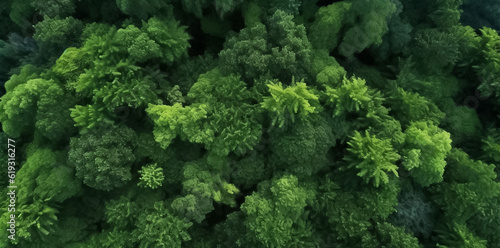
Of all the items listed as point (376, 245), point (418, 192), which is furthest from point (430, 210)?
point (376, 245)

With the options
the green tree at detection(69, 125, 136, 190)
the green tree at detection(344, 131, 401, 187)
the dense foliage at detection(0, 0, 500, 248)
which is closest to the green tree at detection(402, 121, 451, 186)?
the dense foliage at detection(0, 0, 500, 248)

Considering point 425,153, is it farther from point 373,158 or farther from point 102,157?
point 102,157

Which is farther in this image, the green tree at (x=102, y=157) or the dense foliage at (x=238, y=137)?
the dense foliage at (x=238, y=137)

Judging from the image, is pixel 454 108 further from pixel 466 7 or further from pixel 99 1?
pixel 99 1

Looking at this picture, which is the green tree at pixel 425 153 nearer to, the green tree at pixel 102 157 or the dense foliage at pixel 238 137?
the dense foliage at pixel 238 137

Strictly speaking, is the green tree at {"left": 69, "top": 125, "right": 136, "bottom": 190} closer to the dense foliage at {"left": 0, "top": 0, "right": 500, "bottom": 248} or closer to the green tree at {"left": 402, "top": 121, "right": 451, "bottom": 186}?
the dense foliage at {"left": 0, "top": 0, "right": 500, "bottom": 248}

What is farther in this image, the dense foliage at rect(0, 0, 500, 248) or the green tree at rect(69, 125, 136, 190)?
the dense foliage at rect(0, 0, 500, 248)

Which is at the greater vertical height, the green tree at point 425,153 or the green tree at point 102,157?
the green tree at point 425,153

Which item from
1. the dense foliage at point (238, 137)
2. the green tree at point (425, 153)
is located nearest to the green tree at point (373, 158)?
the dense foliage at point (238, 137)

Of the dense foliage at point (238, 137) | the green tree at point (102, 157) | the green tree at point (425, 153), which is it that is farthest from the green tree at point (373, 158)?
the green tree at point (102, 157)
